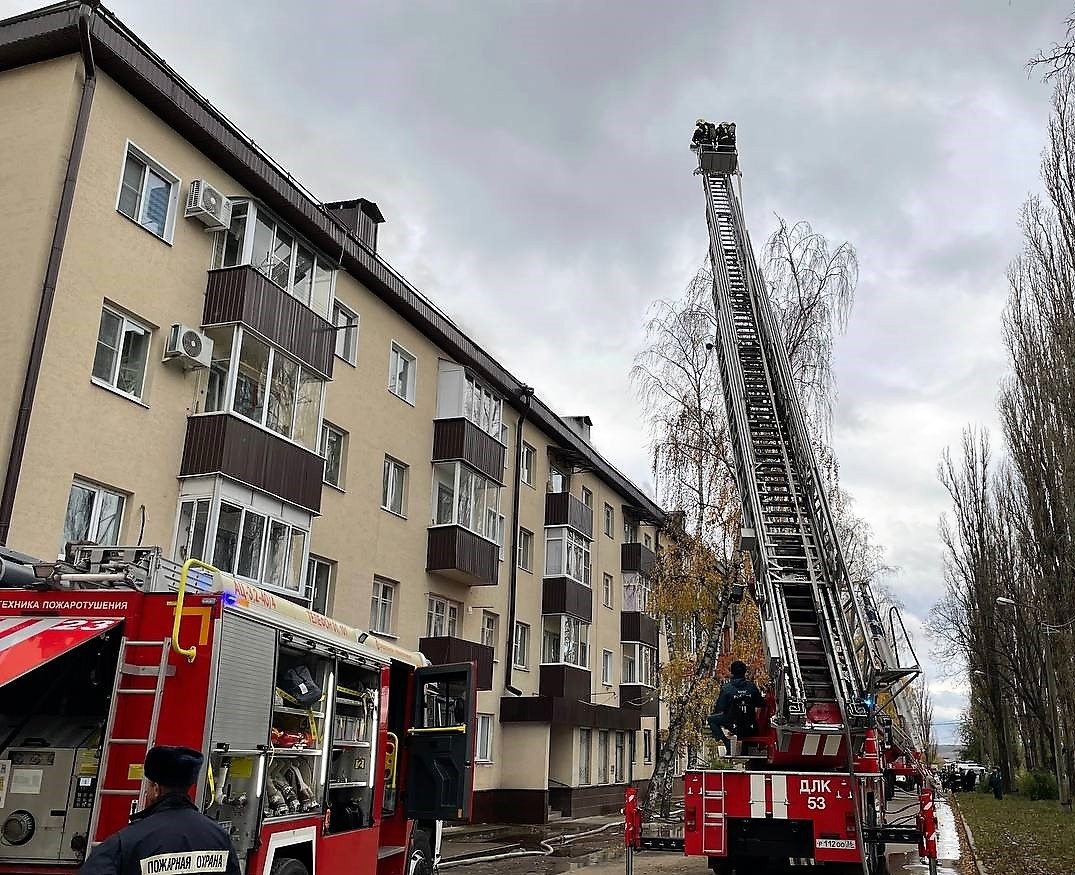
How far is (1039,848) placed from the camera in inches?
678

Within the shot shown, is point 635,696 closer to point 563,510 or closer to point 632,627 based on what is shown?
point 632,627

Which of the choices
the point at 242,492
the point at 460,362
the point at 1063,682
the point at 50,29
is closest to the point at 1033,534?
the point at 1063,682

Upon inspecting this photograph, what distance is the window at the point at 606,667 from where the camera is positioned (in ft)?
105

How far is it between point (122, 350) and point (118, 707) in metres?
9.73

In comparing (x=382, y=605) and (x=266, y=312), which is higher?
(x=266, y=312)

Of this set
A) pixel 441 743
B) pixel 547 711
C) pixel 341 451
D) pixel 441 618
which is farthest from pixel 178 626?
pixel 547 711

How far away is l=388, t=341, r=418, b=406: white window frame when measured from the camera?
21844 millimetres

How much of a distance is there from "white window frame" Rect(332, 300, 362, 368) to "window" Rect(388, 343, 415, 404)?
150 centimetres

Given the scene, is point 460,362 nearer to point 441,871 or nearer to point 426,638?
point 426,638

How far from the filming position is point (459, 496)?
2277 cm

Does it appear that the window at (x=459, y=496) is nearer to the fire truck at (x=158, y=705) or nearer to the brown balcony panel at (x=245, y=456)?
the brown balcony panel at (x=245, y=456)

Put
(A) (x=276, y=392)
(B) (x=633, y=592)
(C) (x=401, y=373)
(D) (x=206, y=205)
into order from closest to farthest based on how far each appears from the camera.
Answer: (D) (x=206, y=205), (A) (x=276, y=392), (C) (x=401, y=373), (B) (x=633, y=592)

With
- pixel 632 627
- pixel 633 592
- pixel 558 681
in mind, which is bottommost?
pixel 558 681

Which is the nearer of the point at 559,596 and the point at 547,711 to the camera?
the point at 547,711
